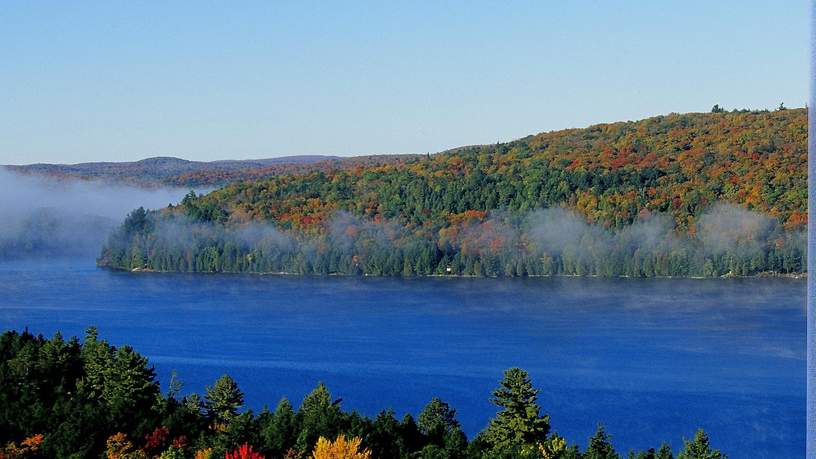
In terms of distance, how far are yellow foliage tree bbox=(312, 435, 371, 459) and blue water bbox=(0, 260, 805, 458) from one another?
6.18 m

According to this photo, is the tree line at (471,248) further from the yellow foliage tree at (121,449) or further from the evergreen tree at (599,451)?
the yellow foliage tree at (121,449)

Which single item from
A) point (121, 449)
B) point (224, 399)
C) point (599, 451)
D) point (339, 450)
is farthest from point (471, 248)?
point (339, 450)

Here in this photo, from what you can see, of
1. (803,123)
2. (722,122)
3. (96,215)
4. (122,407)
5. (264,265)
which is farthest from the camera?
(96,215)

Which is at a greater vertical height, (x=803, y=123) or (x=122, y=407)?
(x=803, y=123)

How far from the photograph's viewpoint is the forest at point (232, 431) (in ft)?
34.6

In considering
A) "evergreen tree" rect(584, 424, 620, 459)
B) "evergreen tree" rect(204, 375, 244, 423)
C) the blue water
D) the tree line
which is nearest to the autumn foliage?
"evergreen tree" rect(584, 424, 620, 459)

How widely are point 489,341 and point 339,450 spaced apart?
47.8ft

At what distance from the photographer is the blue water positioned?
17.5 m

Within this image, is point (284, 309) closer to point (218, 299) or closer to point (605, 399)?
point (218, 299)

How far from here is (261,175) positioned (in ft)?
242

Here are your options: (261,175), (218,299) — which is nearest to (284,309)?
(218,299)

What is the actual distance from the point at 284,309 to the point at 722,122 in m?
23.8

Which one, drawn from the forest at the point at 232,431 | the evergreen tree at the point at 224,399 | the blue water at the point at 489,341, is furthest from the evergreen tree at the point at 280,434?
the blue water at the point at 489,341

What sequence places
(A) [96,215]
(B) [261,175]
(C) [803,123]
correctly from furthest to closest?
(B) [261,175], (A) [96,215], (C) [803,123]
